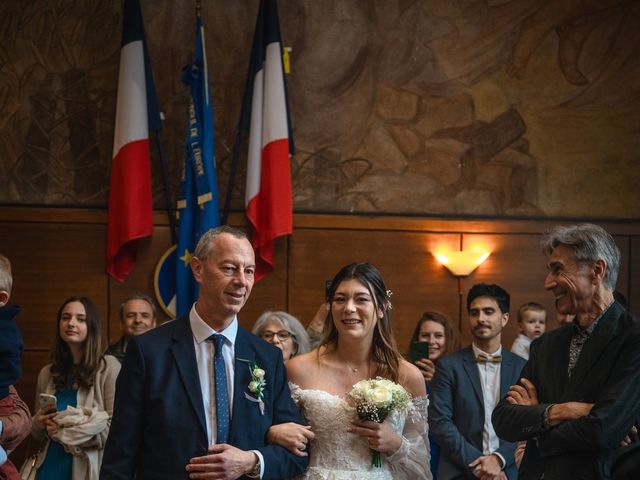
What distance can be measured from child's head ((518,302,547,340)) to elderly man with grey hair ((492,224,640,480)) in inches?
166

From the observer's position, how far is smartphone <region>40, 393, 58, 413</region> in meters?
5.94

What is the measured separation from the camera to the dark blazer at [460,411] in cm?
602

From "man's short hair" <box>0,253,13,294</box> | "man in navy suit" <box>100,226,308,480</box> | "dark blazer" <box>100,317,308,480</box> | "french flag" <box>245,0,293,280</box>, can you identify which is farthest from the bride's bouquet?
"french flag" <box>245,0,293,280</box>

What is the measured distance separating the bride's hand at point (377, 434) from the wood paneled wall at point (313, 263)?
4723 millimetres

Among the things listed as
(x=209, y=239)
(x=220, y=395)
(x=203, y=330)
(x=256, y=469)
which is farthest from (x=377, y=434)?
(x=209, y=239)

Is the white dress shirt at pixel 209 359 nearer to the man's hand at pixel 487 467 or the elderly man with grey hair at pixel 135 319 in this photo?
the man's hand at pixel 487 467

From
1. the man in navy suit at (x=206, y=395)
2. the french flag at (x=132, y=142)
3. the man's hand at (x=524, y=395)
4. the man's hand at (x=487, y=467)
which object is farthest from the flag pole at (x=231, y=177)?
the man's hand at (x=524, y=395)

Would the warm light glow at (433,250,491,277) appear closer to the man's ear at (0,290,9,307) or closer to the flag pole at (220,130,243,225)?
the flag pole at (220,130,243,225)

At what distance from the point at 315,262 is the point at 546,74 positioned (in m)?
3.23

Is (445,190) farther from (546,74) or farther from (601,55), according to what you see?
(601,55)

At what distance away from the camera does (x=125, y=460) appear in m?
3.54

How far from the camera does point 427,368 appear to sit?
671 centimetres

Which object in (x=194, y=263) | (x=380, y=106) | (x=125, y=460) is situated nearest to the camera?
(x=125, y=460)

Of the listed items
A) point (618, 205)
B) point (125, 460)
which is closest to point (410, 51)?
point (618, 205)
